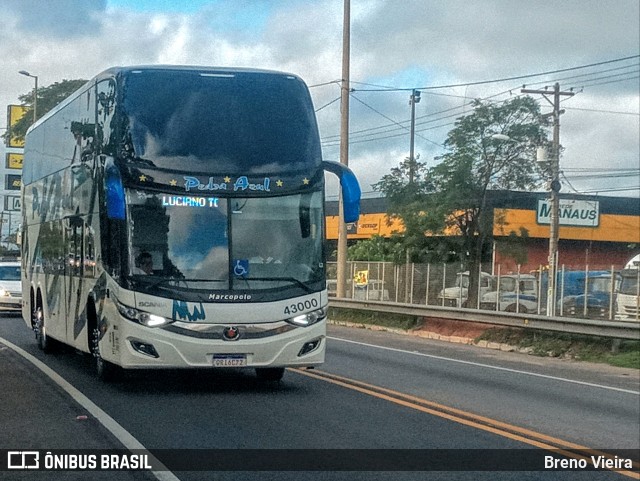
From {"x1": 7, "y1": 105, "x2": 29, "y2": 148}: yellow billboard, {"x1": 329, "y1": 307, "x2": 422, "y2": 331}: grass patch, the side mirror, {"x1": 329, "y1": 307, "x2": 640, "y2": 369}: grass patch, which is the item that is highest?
{"x1": 7, "y1": 105, "x2": 29, "y2": 148}: yellow billboard

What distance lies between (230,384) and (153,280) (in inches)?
87.7

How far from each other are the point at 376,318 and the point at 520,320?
301 inches

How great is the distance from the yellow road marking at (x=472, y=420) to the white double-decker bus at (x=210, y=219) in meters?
0.98

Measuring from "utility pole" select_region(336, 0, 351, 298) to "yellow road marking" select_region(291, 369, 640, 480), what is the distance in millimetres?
16229

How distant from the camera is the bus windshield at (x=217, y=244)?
11773 mm

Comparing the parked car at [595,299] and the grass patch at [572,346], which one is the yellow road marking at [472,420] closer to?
the grass patch at [572,346]

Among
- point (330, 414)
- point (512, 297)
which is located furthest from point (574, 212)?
point (330, 414)

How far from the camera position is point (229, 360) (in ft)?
38.4

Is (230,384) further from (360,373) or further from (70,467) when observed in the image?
(70,467)

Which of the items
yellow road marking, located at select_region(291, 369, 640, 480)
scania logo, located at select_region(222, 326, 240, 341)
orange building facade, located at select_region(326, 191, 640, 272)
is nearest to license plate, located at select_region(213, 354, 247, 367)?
scania logo, located at select_region(222, 326, 240, 341)

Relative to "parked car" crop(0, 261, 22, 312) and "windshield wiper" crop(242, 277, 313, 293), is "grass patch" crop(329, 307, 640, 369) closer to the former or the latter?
"windshield wiper" crop(242, 277, 313, 293)

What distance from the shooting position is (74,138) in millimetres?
14617

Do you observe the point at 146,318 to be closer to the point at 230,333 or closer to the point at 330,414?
the point at 230,333

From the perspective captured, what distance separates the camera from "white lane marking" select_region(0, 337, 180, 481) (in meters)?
7.61
